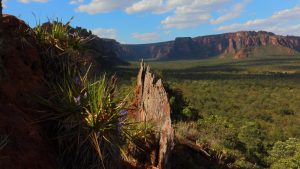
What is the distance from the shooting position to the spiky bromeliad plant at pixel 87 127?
545cm

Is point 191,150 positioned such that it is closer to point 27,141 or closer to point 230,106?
point 27,141

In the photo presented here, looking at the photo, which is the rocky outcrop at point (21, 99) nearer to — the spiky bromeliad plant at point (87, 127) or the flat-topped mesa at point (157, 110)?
the spiky bromeliad plant at point (87, 127)

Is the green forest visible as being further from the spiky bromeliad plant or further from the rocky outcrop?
the rocky outcrop

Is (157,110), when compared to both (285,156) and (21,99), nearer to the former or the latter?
(21,99)

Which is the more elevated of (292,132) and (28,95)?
(28,95)

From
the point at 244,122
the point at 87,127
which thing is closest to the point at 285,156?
the point at 87,127

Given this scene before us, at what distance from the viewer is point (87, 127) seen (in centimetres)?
547

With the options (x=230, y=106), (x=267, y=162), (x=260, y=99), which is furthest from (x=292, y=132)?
(x=260, y=99)

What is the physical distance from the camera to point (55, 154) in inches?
217

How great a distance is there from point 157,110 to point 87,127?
13.1ft

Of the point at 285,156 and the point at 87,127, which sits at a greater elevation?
the point at 87,127

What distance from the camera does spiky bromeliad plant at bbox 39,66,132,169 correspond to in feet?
17.9

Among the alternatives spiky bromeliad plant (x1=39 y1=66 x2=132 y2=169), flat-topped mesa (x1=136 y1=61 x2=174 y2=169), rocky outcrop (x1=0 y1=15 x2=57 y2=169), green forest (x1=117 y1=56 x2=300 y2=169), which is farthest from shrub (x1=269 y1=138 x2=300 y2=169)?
rocky outcrop (x1=0 y1=15 x2=57 y2=169)

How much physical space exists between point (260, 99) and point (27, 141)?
202ft
